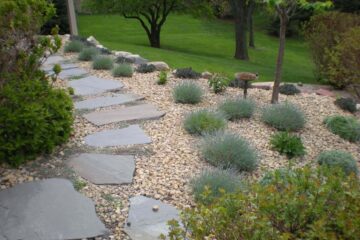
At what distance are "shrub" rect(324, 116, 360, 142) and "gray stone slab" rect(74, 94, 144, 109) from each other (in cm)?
257

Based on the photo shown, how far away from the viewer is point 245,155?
4.05m

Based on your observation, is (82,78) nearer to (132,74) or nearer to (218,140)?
(132,74)

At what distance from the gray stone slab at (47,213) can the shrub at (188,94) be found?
2.66m

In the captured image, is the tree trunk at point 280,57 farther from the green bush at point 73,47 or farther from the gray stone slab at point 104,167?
the green bush at point 73,47

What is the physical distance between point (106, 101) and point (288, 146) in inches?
97.9

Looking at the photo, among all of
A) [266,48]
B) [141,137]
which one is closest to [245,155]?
[141,137]

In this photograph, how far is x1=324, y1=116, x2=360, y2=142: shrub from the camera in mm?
5547

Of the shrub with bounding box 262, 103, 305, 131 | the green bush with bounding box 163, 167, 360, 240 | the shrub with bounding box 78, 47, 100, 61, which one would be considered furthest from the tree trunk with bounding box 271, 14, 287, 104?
the green bush with bounding box 163, 167, 360, 240

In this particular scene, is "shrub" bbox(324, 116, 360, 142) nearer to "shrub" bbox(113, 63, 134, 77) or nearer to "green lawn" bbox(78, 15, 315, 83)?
"shrub" bbox(113, 63, 134, 77)

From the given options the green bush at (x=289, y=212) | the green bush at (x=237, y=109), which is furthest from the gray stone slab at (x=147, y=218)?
the green bush at (x=237, y=109)

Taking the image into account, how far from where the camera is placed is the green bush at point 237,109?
5363mm

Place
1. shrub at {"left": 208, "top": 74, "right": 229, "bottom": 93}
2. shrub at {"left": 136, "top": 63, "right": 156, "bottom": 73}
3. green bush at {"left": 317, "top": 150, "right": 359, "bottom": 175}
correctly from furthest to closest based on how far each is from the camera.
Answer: shrub at {"left": 136, "top": 63, "right": 156, "bottom": 73} → shrub at {"left": 208, "top": 74, "right": 229, "bottom": 93} → green bush at {"left": 317, "top": 150, "right": 359, "bottom": 175}

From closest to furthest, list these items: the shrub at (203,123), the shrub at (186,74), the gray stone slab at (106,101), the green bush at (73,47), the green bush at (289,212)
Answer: the green bush at (289,212) → the shrub at (203,123) → the gray stone slab at (106,101) → the shrub at (186,74) → the green bush at (73,47)

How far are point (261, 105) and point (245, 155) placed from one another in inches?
Answer: 87.8
